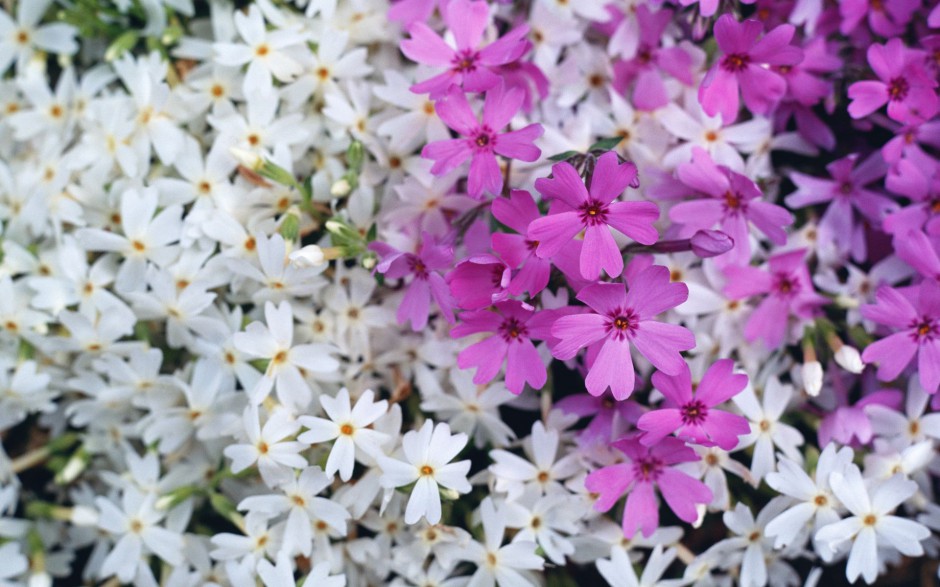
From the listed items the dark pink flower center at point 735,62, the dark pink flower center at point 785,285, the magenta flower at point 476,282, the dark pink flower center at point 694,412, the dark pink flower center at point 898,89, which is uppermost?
the dark pink flower center at point 735,62

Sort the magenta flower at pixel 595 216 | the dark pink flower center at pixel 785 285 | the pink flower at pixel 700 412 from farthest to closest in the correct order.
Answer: the dark pink flower center at pixel 785 285 → the pink flower at pixel 700 412 → the magenta flower at pixel 595 216

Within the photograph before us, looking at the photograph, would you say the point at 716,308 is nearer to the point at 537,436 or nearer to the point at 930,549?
the point at 537,436

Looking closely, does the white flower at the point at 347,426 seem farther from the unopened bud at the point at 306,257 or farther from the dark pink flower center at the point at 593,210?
the dark pink flower center at the point at 593,210

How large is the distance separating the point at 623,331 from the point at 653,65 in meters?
0.59

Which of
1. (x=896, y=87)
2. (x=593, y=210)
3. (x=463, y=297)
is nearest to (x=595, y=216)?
(x=593, y=210)

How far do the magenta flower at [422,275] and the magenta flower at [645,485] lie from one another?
1.10 feet

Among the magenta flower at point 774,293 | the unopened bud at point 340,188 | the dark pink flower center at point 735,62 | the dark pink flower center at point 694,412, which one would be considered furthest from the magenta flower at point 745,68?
the unopened bud at point 340,188

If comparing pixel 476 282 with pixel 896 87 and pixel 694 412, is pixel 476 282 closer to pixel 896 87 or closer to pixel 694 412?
pixel 694 412

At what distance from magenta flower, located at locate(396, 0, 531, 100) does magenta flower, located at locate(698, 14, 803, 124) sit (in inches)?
11.7

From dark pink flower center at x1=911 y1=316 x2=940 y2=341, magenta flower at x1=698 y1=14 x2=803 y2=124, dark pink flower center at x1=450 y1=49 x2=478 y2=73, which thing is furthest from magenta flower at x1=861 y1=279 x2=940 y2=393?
dark pink flower center at x1=450 y1=49 x2=478 y2=73

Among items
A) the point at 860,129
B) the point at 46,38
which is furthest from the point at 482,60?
the point at 46,38

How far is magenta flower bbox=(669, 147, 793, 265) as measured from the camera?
1.45 meters

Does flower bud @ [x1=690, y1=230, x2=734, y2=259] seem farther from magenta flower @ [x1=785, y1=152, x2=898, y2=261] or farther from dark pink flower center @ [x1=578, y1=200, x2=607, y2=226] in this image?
magenta flower @ [x1=785, y1=152, x2=898, y2=261]

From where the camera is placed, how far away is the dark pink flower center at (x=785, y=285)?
60.5 inches
